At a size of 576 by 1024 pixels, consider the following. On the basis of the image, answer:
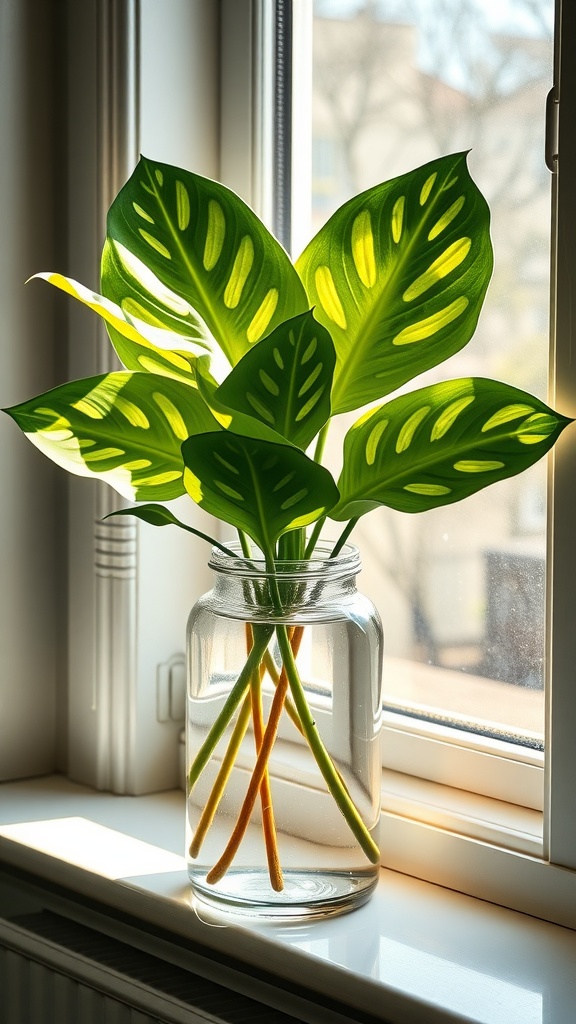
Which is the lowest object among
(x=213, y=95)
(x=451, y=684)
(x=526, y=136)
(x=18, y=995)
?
(x=18, y=995)

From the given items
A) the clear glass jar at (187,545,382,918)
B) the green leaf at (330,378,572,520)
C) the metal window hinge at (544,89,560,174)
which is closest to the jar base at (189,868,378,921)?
the clear glass jar at (187,545,382,918)

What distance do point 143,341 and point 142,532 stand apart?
14.4 inches

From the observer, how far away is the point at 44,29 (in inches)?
51.8

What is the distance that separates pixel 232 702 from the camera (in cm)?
98

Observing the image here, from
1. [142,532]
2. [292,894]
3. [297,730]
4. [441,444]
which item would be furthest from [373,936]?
[142,532]

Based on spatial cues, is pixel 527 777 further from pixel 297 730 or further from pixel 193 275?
pixel 193 275

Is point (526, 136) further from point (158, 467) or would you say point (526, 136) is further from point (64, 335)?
point (64, 335)

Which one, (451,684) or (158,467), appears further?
(451,684)

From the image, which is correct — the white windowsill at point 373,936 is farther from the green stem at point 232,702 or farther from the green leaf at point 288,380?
the green leaf at point 288,380

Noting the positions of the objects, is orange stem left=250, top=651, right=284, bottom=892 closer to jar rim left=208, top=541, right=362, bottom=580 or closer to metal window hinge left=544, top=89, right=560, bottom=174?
jar rim left=208, top=541, right=362, bottom=580

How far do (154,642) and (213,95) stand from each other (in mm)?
626

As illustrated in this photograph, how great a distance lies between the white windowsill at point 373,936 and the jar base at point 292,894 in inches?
0.4

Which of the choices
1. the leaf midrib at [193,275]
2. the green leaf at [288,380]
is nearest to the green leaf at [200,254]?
the leaf midrib at [193,275]

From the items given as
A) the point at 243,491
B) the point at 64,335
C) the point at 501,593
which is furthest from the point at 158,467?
the point at 64,335
